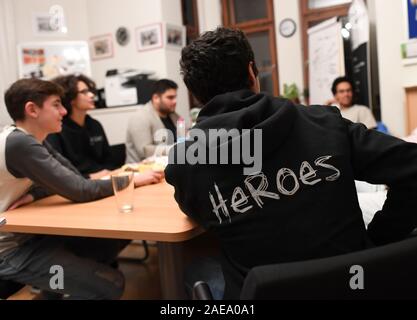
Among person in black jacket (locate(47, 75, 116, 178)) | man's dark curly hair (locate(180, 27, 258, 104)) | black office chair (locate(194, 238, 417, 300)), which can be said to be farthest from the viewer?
person in black jacket (locate(47, 75, 116, 178))

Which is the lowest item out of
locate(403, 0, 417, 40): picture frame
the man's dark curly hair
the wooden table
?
the wooden table

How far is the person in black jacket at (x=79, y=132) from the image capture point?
2.67 meters

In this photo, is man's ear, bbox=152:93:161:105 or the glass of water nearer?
the glass of water

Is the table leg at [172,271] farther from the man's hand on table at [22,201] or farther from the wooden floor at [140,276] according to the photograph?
the wooden floor at [140,276]

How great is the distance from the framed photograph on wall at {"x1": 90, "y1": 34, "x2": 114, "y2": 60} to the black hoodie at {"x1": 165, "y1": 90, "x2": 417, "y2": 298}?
4707 millimetres

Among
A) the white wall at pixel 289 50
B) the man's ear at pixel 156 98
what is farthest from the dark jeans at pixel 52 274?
the white wall at pixel 289 50

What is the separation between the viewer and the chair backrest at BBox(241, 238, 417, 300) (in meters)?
0.70

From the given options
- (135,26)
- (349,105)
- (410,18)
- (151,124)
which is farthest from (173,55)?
(410,18)

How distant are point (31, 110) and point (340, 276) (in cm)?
142

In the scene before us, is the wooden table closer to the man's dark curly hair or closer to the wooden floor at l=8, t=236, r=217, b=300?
the wooden floor at l=8, t=236, r=217, b=300

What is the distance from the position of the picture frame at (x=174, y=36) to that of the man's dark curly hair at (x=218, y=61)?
4055 millimetres

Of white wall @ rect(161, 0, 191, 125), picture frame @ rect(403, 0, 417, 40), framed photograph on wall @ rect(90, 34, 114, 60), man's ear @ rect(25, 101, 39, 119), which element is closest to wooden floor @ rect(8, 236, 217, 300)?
man's ear @ rect(25, 101, 39, 119)
